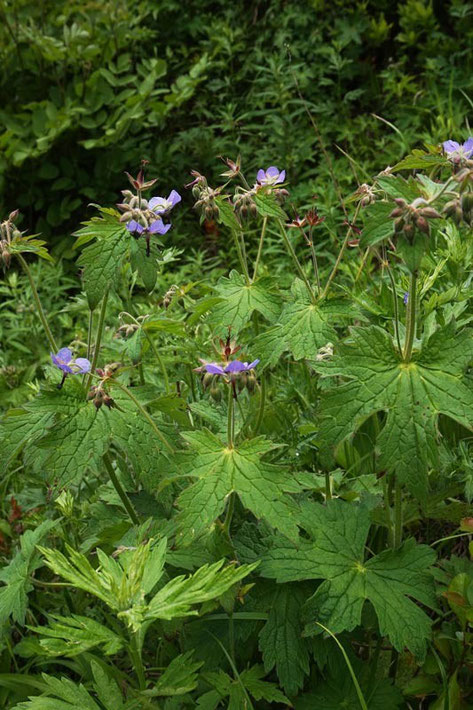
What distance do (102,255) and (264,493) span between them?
599mm

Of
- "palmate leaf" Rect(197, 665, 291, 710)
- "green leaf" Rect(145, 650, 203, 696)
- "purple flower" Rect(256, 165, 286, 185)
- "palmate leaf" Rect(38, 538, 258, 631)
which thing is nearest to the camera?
"palmate leaf" Rect(38, 538, 258, 631)

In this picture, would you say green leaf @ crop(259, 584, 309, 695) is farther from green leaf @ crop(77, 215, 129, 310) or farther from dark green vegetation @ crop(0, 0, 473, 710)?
green leaf @ crop(77, 215, 129, 310)

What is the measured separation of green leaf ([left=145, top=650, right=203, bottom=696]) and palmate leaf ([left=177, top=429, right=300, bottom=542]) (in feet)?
0.78

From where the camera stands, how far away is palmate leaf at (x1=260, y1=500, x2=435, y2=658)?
1.45 meters

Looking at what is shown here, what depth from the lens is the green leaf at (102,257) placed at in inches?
61.9

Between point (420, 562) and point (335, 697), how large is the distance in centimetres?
33

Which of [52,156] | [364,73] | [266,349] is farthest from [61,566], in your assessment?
[364,73]

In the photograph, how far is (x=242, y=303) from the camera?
1749mm

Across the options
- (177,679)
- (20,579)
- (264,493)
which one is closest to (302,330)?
(264,493)

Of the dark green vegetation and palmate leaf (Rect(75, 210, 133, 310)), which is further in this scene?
palmate leaf (Rect(75, 210, 133, 310))

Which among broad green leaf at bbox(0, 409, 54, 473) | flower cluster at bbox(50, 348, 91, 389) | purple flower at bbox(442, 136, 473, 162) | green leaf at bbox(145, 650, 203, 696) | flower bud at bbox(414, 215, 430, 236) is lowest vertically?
green leaf at bbox(145, 650, 203, 696)

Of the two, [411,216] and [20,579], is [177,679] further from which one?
[411,216]

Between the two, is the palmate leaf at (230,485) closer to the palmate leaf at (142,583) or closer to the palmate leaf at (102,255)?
the palmate leaf at (142,583)

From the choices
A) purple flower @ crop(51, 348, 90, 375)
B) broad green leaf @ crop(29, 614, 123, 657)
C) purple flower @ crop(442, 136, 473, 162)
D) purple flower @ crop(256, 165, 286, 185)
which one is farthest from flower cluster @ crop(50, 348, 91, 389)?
purple flower @ crop(442, 136, 473, 162)
